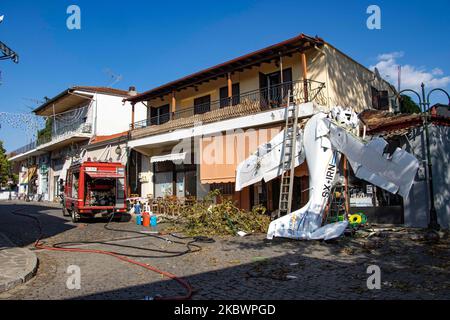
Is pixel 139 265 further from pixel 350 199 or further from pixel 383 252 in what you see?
pixel 350 199

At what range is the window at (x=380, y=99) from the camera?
63.4 ft

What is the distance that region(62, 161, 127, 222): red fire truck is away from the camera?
16.2 metres

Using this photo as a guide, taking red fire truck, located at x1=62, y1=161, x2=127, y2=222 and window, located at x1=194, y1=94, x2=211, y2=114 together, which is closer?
red fire truck, located at x1=62, y1=161, x2=127, y2=222

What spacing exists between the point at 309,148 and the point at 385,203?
4.58m

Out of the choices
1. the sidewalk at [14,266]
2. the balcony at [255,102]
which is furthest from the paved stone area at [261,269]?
the balcony at [255,102]

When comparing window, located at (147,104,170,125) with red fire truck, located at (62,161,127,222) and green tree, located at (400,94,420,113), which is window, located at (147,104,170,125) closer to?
red fire truck, located at (62,161,127,222)

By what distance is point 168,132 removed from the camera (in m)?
19.4

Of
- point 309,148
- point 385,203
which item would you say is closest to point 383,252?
point 309,148

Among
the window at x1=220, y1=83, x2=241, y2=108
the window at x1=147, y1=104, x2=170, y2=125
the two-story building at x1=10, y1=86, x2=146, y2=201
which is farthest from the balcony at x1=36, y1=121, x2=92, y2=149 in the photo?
the window at x1=220, y1=83, x2=241, y2=108

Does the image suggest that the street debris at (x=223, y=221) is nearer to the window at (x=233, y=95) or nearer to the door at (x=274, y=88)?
the door at (x=274, y=88)

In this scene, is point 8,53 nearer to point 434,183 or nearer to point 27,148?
point 434,183

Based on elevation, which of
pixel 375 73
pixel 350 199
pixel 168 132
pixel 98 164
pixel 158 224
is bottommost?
pixel 158 224

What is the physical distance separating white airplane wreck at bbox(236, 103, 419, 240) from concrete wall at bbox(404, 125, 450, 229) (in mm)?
2336

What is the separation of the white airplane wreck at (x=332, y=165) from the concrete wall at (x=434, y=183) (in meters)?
2.34
